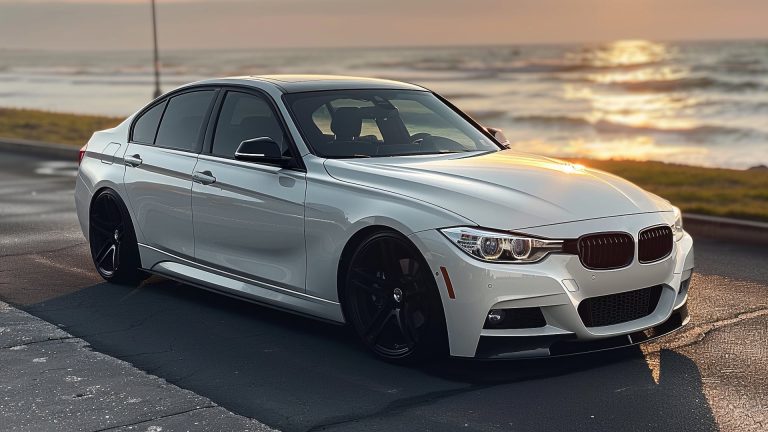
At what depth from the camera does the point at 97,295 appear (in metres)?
8.34

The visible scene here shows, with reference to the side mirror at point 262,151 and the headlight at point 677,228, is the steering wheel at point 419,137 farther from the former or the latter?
the headlight at point 677,228

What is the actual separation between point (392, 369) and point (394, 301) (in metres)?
0.39

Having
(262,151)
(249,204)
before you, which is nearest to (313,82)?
(262,151)

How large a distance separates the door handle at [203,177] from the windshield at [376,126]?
734mm

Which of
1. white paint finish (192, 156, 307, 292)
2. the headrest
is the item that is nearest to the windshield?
the headrest

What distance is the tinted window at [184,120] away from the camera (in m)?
7.93

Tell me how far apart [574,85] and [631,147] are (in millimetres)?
39215

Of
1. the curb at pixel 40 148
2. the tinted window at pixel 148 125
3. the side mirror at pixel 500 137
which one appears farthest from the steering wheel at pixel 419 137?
the curb at pixel 40 148

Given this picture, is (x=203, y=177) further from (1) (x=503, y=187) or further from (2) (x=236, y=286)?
(1) (x=503, y=187)

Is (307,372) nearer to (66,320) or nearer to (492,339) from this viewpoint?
(492,339)

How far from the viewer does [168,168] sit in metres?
7.95

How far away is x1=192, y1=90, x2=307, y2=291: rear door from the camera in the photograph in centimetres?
685

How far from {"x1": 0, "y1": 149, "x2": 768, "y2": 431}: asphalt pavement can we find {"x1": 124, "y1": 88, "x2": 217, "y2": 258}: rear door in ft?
1.73

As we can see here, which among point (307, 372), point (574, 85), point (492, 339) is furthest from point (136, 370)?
point (574, 85)
